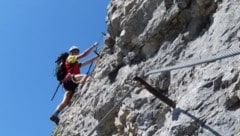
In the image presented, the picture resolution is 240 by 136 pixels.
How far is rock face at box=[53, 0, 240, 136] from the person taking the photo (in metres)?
7.44

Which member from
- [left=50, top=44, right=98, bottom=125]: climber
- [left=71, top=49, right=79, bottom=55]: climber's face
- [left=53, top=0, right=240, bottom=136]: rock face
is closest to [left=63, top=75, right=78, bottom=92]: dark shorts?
[left=50, top=44, right=98, bottom=125]: climber

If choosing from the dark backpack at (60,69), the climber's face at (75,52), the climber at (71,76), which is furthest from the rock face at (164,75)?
the climber's face at (75,52)

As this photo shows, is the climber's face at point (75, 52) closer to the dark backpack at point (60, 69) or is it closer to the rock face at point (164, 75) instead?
the dark backpack at point (60, 69)

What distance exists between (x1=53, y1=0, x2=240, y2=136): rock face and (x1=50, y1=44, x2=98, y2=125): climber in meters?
1.19

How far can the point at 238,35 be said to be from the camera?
773 centimetres

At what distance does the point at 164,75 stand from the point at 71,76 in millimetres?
5557

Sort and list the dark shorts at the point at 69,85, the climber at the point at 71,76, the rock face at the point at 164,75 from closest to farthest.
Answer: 1. the rock face at the point at 164,75
2. the climber at the point at 71,76
3. the dark shorts at the point at 69,85

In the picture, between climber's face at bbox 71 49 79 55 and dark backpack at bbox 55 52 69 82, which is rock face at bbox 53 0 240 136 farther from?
climber's face at bbox 71 49 79 55

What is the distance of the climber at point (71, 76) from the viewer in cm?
1404

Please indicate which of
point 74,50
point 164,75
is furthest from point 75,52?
point 164,75

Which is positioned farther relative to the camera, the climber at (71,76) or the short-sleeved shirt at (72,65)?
the short-sleeved shirt at (72,65)

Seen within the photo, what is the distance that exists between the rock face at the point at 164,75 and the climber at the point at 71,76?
46.8 inches

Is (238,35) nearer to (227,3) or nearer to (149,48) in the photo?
(227,3)

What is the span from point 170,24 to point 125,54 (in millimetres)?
1430
